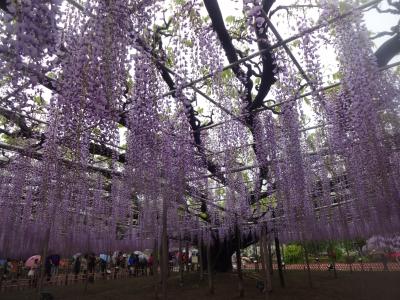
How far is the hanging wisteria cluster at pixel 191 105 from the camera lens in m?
3.27

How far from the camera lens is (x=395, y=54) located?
4781 millimetres

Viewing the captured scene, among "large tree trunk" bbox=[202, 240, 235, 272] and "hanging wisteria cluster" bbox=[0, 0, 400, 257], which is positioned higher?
"hanging wisteria cluster" bbox=[0, 0, 400, 257]

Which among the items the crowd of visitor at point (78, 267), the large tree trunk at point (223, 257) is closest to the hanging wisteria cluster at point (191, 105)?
the large tree trunk at point (223, 257)

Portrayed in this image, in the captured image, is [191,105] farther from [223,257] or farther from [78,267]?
[78,267]

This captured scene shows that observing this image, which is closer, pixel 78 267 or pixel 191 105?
pixel 191 105

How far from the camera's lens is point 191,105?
582cm

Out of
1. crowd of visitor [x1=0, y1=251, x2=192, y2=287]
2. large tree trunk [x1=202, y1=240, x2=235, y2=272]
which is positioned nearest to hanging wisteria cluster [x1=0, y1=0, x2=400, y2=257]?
large tree trunk [x1=202, y1=240, x2=235, y2=272]

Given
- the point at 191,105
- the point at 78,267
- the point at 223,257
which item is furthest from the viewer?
the point at 78,267

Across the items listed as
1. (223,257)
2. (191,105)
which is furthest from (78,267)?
(191,105)

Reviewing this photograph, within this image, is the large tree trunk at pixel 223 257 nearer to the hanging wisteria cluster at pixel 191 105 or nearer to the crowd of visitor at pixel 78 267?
the crowd of visitor at pixel 78 267

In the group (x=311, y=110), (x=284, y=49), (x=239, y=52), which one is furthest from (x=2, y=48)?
(x=311, y=110)

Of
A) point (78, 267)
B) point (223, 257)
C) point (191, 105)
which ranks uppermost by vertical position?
A: point (191, 105)

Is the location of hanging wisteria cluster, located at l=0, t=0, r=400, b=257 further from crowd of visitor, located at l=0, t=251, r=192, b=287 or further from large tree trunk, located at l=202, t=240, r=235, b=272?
crowd of visitor, located at l=0, t=251, r=192, b=287

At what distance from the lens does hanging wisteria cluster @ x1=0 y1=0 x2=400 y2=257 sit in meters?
A: 3.27
